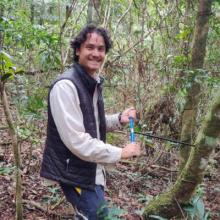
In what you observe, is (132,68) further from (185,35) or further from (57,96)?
(57,96)

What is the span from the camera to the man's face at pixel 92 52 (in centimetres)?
250

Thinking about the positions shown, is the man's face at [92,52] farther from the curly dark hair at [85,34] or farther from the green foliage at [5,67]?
the green foliage at [5,67]

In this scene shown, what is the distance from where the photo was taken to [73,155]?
2.33 meters

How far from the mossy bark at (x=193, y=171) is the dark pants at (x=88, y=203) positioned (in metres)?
0.89

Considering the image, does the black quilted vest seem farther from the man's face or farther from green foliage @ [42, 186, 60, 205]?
green foliage @ [42, 186, 60, 205]

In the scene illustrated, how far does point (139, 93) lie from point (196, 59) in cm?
120

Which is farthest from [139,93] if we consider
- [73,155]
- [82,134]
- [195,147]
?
[82,134]

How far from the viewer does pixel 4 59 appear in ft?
8.17

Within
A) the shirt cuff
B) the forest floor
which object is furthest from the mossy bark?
the shirt cuff

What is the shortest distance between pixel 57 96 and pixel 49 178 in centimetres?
59

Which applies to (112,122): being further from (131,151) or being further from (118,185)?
(118,185)

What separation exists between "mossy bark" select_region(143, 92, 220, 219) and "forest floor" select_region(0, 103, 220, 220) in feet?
1.13

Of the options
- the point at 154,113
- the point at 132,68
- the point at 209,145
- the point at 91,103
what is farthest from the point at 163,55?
the point at 91,103

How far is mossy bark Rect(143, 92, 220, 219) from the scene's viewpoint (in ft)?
9.05
